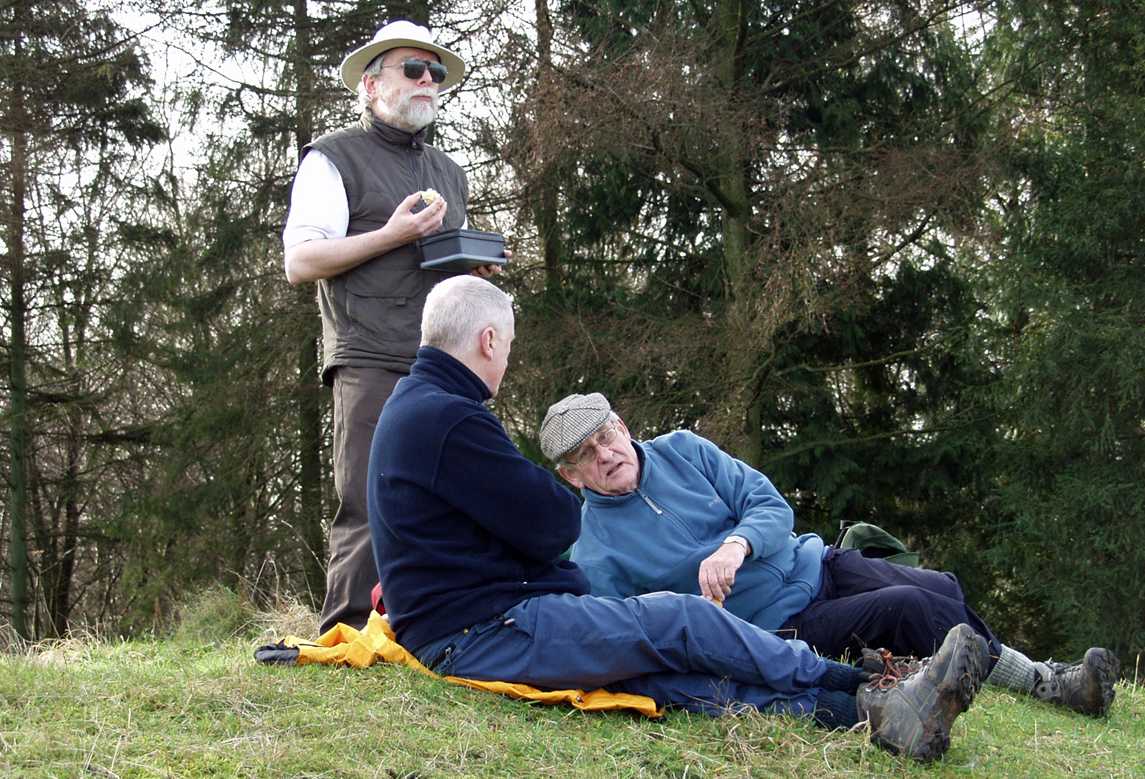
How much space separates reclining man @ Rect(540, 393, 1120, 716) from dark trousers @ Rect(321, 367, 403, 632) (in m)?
0.66

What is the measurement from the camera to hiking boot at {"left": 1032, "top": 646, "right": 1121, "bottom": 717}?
4.57 metres

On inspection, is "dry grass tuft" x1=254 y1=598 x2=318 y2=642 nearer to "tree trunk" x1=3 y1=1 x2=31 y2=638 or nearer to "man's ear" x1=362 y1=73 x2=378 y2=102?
"man's ear" x1=362 y1=73 x2=378 y2=102

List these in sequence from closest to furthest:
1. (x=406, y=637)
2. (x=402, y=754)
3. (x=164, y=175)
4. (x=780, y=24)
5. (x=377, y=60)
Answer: (x=402, y=754) < (x=406, y=637) < (x=377, y=60) < (x=780, y=24) < (x=164, y=175)

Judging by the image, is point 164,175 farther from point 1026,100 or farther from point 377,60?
point 377,60

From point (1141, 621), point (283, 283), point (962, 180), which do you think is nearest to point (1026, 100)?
point (962, 180)

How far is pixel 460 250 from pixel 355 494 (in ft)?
3.13

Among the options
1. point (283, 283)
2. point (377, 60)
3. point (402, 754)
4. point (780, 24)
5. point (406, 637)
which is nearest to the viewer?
point (402, 754)

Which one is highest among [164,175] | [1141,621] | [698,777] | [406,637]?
[164,175]

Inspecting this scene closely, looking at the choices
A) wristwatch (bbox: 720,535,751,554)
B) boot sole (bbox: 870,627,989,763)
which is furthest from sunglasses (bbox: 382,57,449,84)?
boot sole (bbox: 870,627,989,763)

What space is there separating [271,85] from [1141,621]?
10412mm

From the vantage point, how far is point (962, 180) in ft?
34.3

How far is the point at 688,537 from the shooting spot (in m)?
4.30

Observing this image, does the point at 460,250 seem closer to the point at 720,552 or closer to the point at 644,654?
the point at 720,552

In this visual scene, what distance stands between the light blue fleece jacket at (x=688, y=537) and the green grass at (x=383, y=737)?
2.48 feet
